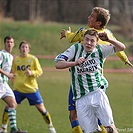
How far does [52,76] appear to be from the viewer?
86.0 ft

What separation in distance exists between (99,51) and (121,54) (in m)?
0.61

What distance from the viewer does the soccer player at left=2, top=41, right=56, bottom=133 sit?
10509mm

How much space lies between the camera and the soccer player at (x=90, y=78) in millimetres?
7176

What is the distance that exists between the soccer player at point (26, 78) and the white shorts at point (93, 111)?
322 cm

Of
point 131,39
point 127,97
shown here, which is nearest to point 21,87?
point 127,97

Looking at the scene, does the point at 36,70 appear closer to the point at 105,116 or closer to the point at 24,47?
the point at 24,47

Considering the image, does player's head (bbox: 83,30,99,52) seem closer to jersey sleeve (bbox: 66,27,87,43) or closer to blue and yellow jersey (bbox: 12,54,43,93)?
jersey sleeve (bbox: 66,27,87,43)

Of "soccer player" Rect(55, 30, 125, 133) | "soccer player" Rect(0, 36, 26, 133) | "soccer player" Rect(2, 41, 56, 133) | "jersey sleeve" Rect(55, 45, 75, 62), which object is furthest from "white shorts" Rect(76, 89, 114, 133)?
"soccer player" Rect(2, 41, 56, 133)

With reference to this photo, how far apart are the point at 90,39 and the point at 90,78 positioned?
22.0 inches

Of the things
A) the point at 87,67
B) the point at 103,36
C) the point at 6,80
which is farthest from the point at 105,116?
the point at 6,80

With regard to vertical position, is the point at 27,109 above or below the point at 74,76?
below

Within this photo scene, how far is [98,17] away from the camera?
752 centimetres

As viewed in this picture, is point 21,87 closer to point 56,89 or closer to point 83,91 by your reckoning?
point 83,91

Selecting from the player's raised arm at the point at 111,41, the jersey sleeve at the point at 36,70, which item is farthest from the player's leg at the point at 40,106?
the player's raised arm at the point at 111,41
